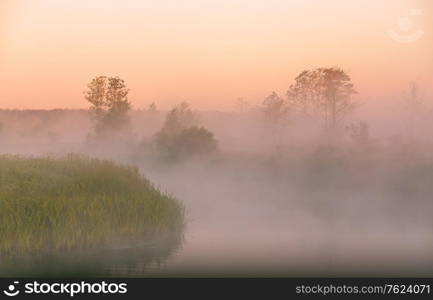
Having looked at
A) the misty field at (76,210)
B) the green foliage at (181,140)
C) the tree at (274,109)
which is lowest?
the misty field at (76,210)

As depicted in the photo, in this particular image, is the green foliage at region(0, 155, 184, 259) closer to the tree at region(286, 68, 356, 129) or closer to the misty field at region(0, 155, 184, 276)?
the misty field at region(0, 155, 184, 276)

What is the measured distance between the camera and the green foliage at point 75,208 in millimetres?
26219

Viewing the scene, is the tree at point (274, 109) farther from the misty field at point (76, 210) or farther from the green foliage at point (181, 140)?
the misty field at point (76, 210)

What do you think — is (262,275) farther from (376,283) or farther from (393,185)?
(393,185)

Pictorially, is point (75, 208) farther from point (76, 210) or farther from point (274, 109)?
point (274, 109)

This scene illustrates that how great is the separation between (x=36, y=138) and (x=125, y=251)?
94244 millimetres

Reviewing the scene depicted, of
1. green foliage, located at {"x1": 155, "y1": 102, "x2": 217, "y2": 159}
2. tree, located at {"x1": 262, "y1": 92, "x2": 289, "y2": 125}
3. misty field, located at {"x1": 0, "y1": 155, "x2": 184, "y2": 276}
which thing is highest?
tree, located at {"x1": 262, "y1": 92, "x2": 289, "y2": 125}

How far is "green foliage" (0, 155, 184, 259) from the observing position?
86.0ft

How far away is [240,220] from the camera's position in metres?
41.2

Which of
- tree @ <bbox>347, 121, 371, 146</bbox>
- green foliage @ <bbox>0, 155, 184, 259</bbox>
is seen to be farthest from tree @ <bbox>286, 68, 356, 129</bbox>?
green foliage @ <bbox>0, 155, 184, 259</bbox>

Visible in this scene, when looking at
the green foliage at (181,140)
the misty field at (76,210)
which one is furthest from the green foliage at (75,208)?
the green foliage at (181,140)

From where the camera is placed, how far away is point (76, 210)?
1085 inches

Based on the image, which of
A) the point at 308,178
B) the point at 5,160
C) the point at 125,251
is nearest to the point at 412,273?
the point at 125,251

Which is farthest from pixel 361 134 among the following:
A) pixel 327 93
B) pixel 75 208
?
pixel 75 208
